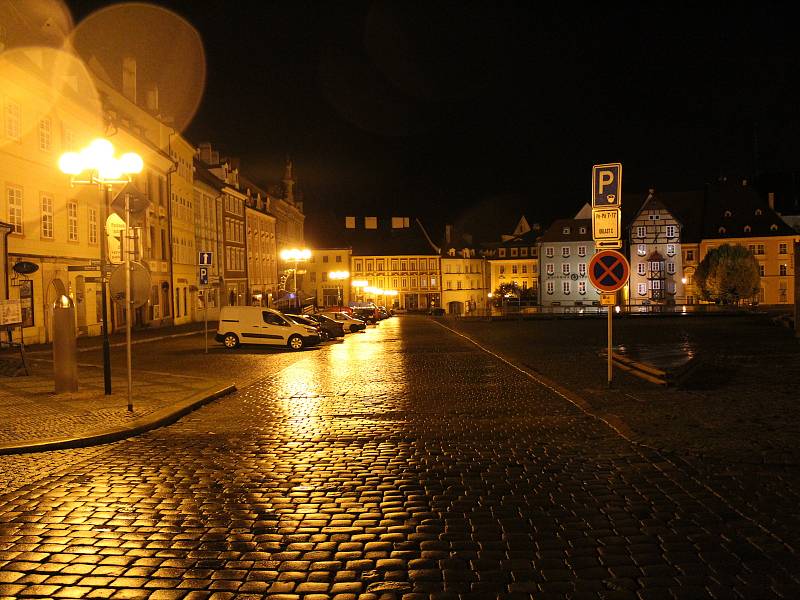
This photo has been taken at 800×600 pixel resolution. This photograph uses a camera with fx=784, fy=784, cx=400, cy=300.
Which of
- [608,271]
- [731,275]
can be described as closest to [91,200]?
[608,271]

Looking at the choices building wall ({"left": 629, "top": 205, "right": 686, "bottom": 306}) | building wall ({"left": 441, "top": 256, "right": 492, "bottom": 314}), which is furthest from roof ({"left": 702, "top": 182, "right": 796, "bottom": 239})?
building wall ({"left": 441, "top": 256, "right": 492, "bottom": 314})

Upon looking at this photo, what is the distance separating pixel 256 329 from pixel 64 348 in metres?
16.0

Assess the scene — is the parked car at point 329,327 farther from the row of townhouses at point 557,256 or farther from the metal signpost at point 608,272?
the row of townhouses at point 557,256

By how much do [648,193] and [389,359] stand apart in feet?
269

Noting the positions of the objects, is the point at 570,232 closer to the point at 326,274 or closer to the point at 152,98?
the point at 326,274

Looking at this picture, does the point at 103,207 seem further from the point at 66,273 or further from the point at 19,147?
the point at 66,273

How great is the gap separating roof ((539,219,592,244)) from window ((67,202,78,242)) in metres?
72.7

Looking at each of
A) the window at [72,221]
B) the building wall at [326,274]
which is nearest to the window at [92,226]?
the window at [72,221]

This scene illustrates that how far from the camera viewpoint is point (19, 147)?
30859mm

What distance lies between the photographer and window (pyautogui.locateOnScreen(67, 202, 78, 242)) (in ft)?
117

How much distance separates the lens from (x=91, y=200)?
38625 mm

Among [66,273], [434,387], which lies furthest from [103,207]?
[66,273]

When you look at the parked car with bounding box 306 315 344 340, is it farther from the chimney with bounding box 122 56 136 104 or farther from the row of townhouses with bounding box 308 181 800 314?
the row of townhouses with bounding box 308 181 800 314

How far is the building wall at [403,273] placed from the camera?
106688mm
